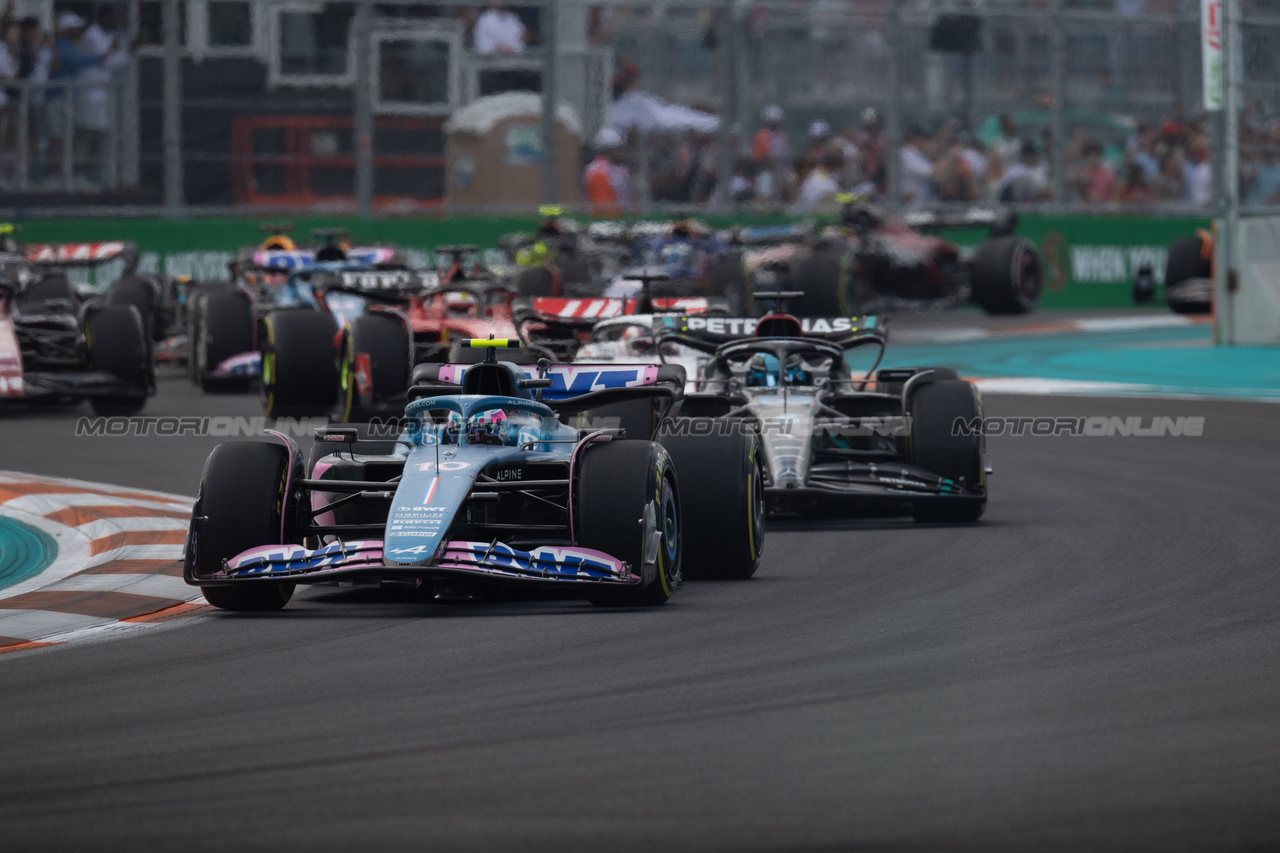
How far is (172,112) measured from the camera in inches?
935

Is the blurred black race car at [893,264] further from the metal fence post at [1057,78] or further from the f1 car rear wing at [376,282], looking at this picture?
the f1 car rear wing at [376,282]

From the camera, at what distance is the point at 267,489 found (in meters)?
7.65

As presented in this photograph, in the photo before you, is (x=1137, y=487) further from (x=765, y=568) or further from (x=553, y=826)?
(x=553, y=826)

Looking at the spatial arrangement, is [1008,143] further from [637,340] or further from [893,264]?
[637,340]

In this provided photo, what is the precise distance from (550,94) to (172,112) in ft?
15.8

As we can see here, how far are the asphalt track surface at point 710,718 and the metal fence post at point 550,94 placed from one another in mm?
17499

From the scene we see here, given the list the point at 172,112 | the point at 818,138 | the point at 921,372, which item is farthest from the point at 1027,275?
the point at 921,372

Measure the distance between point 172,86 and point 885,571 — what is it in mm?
16958

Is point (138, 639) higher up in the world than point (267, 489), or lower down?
lower down

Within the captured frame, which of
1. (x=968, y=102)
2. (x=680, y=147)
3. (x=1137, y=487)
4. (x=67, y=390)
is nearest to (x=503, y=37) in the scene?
(x=680, y=147)

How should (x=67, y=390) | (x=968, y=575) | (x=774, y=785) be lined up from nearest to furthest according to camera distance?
(x=774, y=785) < (x=968, y=575) < (x=67, y=390)

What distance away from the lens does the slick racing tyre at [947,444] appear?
408 inches
